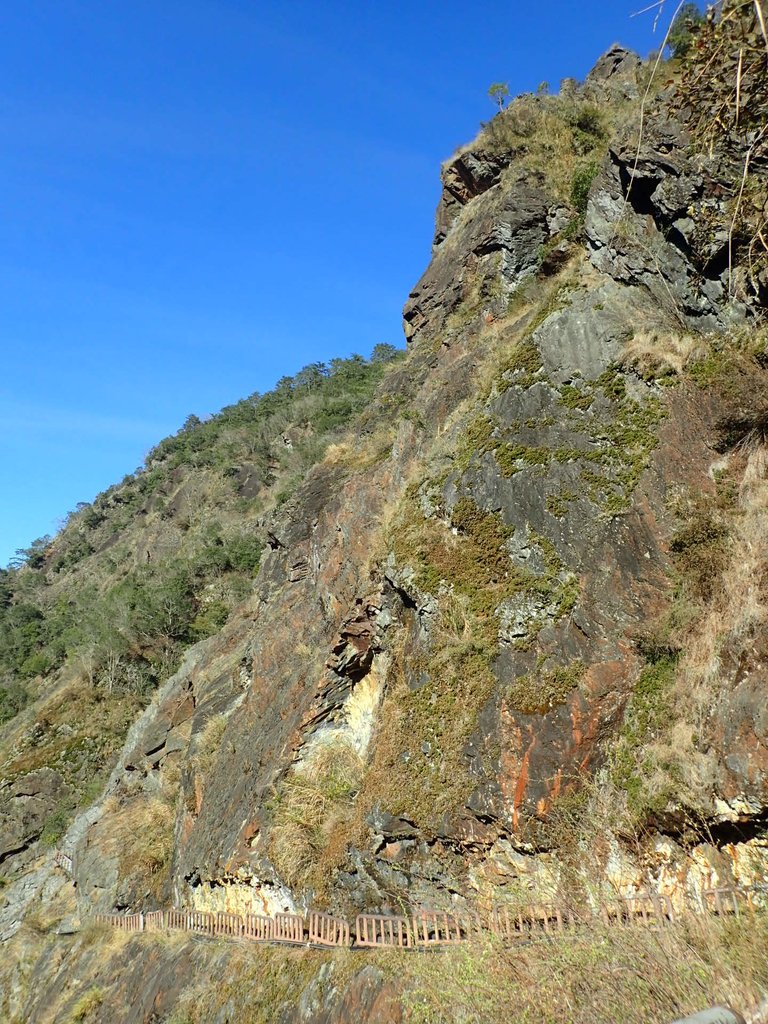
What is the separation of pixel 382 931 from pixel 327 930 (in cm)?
131

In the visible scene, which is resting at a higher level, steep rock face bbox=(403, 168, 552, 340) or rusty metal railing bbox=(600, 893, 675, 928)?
steep rock face bbox=(403, 168, 552, 340)

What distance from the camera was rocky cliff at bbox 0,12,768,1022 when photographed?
7512 millimetres

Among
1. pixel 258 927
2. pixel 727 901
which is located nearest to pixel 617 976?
pixel 727 901

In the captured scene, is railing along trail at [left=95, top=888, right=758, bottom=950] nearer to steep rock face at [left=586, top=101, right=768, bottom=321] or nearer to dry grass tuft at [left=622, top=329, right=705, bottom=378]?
dry grass tuft at [left=622, top=329, right=705, bottom=378]

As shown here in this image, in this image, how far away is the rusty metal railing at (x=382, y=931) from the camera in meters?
7.99

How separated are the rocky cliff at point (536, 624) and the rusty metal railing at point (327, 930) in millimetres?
335

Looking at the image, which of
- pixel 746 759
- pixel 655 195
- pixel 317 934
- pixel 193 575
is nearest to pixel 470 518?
pixel 746 759

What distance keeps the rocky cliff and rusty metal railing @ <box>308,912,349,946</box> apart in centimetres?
33

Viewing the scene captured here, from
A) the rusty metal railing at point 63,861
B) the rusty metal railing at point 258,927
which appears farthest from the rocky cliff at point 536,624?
the rusty metal railing at point 63,861

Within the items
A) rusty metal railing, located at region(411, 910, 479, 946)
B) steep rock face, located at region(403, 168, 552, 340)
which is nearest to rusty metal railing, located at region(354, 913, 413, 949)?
rusty metal railing, located at region(411, 910, 479, 946)

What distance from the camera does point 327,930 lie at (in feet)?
29.8

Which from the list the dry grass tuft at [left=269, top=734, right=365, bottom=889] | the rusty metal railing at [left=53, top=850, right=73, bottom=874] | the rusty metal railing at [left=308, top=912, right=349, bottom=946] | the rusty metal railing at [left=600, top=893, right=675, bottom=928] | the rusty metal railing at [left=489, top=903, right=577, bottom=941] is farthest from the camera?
the rusty metal railing at [left=53, top=850, right=73, bottom=874]

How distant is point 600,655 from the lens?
8.79 metres

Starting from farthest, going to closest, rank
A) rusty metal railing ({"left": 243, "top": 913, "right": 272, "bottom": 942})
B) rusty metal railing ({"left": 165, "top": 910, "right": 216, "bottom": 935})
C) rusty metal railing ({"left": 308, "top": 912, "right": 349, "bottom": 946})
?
rusty metal railing ({"left": 165, "top": 910, "right": 216, "bottom": 935})
rusty metal railing ({"left": 243, "top": 913, "right": 272, "bottom": 942})
rusty metal railing ({"left": 308, "top": 912, "right": 349, "bottom": 946})
